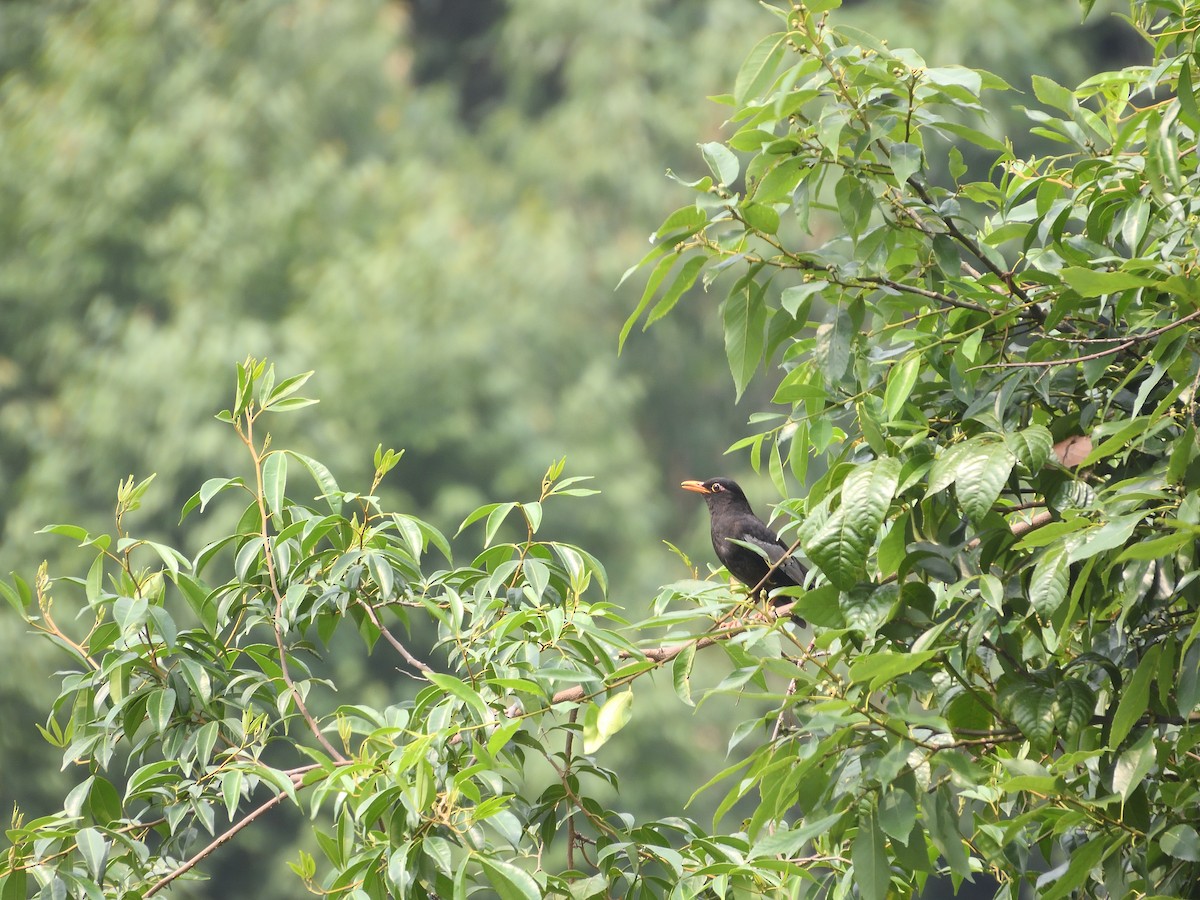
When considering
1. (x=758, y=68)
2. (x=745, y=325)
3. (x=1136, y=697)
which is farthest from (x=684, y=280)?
(x=1136, y=697)

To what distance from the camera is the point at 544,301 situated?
47.3 feet

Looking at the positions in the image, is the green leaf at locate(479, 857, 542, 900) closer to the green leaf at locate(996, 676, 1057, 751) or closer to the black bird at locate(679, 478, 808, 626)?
the green leaf at locate(996, 676, 1057, 751)

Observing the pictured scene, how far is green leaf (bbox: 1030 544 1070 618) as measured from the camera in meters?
1.49

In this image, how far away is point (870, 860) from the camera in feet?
4.95

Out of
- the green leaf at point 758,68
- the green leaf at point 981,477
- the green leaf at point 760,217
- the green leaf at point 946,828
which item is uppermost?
the green leaf at point 758,68

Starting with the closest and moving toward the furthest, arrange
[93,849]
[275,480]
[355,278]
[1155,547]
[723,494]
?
1. [1155,547]
2. [93,849]
3. [275,480]
4. [723,494]
5. [355,278]

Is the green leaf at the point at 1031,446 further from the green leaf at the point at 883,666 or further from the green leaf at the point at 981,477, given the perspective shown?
the green leaf at the point at 883,666

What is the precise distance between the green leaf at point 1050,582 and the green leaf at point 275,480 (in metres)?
1.09

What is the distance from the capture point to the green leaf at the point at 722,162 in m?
1.69

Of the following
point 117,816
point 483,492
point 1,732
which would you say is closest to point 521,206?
point 483,492

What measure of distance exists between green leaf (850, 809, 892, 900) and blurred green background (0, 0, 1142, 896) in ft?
32.7

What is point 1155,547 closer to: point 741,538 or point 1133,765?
point 1133,765

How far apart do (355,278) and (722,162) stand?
12128 millimetres

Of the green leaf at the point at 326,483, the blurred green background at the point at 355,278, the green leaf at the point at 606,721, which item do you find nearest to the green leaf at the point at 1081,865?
the green leaf at the point at 606,721
